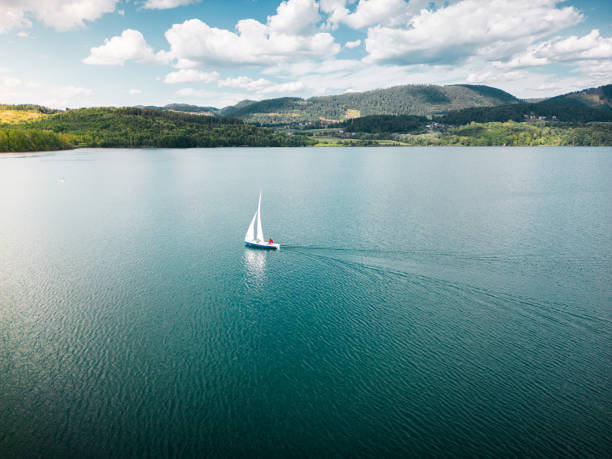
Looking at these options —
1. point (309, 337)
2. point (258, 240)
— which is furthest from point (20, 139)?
point (309, 337)

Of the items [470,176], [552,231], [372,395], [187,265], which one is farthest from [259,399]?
[470,176]

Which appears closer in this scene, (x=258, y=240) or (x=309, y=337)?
(x=309, y=337)

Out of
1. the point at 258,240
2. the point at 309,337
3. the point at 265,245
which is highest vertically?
the point at 258,240

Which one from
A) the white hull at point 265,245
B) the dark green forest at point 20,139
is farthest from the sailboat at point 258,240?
the dark green forest at point 20,139

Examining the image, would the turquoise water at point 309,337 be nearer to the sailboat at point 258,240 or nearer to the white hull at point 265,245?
the white hull at point 265,245

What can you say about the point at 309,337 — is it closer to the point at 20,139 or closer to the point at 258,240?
the point at 258,240

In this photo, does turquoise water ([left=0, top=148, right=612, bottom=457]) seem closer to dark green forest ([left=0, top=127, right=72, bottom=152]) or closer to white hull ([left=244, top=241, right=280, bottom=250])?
white hull ([left=244, top=241, right=280, bottom=250])

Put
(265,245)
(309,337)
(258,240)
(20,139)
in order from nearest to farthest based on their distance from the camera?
(309,337) → (265,245) → (258,240) → (20,139)

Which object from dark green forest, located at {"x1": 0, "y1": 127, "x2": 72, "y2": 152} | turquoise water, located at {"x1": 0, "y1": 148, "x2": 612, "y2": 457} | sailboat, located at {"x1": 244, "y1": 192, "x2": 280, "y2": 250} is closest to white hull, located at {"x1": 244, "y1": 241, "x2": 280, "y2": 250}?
sailboat, located at {"x1": 244, "y1": 192, "x2": 280, "y2": 250}

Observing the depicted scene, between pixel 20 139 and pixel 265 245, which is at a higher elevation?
pixel 20 139
